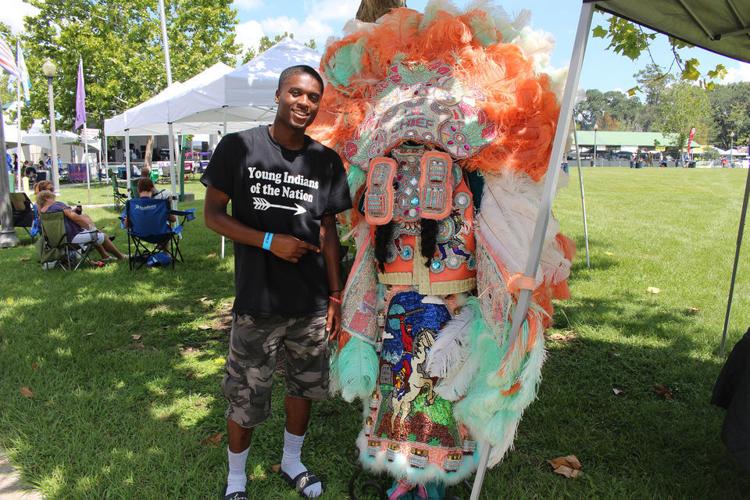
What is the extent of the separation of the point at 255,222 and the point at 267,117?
833 cm

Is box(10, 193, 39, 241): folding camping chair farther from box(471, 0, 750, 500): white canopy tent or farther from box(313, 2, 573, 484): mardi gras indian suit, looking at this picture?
box(471, 0, 750, 500): white canopy tent

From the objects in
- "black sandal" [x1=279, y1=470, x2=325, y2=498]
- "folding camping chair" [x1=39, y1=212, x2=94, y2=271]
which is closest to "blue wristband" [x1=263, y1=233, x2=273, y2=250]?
"black sandal" [x1=279, y1=470, x2=325, y2=498]

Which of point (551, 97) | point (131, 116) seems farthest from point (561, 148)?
point (131, 116)

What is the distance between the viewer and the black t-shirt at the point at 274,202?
7.59ft

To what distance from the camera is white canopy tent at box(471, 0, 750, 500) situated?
6.09 feet

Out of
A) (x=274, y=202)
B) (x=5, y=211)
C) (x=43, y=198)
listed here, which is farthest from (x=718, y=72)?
(x=5, y=211)

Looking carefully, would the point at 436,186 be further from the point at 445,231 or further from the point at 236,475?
the point at 236,475

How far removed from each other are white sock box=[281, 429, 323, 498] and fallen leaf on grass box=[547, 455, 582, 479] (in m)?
1.28

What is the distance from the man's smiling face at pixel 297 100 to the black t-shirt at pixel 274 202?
4.6 inches

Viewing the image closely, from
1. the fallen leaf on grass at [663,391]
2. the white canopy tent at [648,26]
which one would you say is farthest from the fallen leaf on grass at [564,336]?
the white canopy tent at [648,26]

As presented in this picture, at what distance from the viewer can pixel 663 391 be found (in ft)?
12.8

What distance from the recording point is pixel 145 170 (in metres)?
14.9

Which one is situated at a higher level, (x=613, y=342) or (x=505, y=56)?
(x=505, y=56)

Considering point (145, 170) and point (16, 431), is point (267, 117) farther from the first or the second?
point (16, 431)
